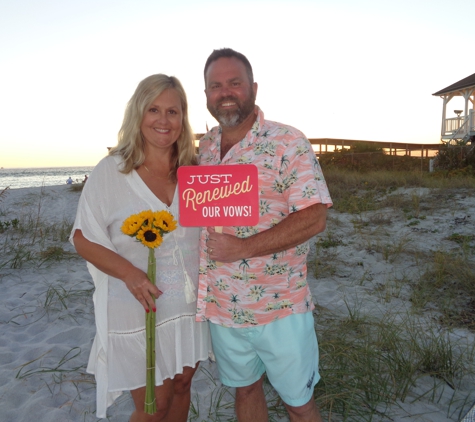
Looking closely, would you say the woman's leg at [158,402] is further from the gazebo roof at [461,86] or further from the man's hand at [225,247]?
the gazebo roof at [461,86]

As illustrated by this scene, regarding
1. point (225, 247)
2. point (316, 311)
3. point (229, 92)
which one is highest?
point (229, 92)

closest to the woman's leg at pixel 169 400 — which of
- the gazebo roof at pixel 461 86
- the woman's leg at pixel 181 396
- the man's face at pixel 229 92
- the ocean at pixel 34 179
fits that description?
the woman's leg at pixel 181 396

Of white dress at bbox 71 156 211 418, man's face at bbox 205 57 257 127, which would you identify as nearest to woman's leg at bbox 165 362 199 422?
white dress at bbox 71 156 211 418

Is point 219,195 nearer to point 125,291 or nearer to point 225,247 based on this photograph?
point 225,247

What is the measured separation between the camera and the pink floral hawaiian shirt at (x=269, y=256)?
6.42ft

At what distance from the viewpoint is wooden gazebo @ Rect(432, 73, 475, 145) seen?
59.4 feet

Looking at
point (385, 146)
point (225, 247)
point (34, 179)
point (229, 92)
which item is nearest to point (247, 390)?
point (225, 247)

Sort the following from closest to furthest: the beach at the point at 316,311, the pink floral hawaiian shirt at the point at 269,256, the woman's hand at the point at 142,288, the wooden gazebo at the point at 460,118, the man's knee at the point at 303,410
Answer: the woman's hand at the point at 142,288, the pink floral hawaiian shirt at the point at 269,256, the man's knee at the point at 303,410, the beach at the point at 316,311, the wooden gazebo at the point at 460,118

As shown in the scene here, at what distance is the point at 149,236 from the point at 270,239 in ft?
1.80

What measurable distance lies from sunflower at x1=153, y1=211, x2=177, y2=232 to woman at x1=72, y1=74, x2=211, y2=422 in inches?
10.3

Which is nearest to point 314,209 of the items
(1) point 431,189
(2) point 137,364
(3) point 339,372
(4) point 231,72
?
(4) point 231,72

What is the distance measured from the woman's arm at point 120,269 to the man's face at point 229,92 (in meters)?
0.88

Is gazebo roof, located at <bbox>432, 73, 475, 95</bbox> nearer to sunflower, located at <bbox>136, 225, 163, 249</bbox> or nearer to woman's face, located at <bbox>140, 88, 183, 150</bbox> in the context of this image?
woman's face, located at <bbox>140, 88, 183, 150</bbox>

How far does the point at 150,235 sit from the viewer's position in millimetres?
1765
